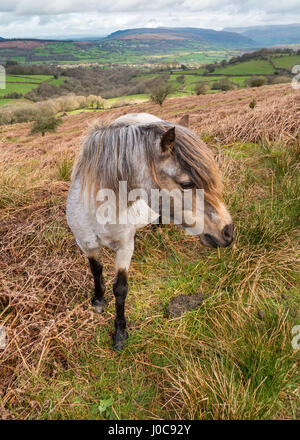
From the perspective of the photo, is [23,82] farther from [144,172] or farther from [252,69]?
[144,172]

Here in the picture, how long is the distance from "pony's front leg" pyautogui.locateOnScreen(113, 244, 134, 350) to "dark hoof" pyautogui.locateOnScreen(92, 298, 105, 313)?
402 mm

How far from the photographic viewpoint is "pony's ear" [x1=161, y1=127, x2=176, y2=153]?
1.62m

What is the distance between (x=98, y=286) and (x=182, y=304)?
0.98 metres

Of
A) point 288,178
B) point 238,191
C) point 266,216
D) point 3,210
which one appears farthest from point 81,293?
point 288,178

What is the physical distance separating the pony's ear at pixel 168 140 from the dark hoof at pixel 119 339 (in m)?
1.92

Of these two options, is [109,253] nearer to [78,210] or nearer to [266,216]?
[78,210]

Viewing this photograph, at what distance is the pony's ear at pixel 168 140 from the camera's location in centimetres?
162

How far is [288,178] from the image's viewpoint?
13.6 feet

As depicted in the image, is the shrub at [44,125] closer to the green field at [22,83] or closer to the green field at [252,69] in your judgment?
the green field at [22,83]

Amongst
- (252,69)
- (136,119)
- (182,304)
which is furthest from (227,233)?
(252,69)

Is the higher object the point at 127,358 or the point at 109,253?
the point at 109,253

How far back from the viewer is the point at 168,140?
5.49ft

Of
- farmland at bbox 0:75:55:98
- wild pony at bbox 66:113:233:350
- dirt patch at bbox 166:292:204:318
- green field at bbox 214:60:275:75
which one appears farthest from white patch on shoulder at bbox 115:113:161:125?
green field at bbox 214:60:275:75

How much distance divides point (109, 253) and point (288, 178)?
3.06 m
